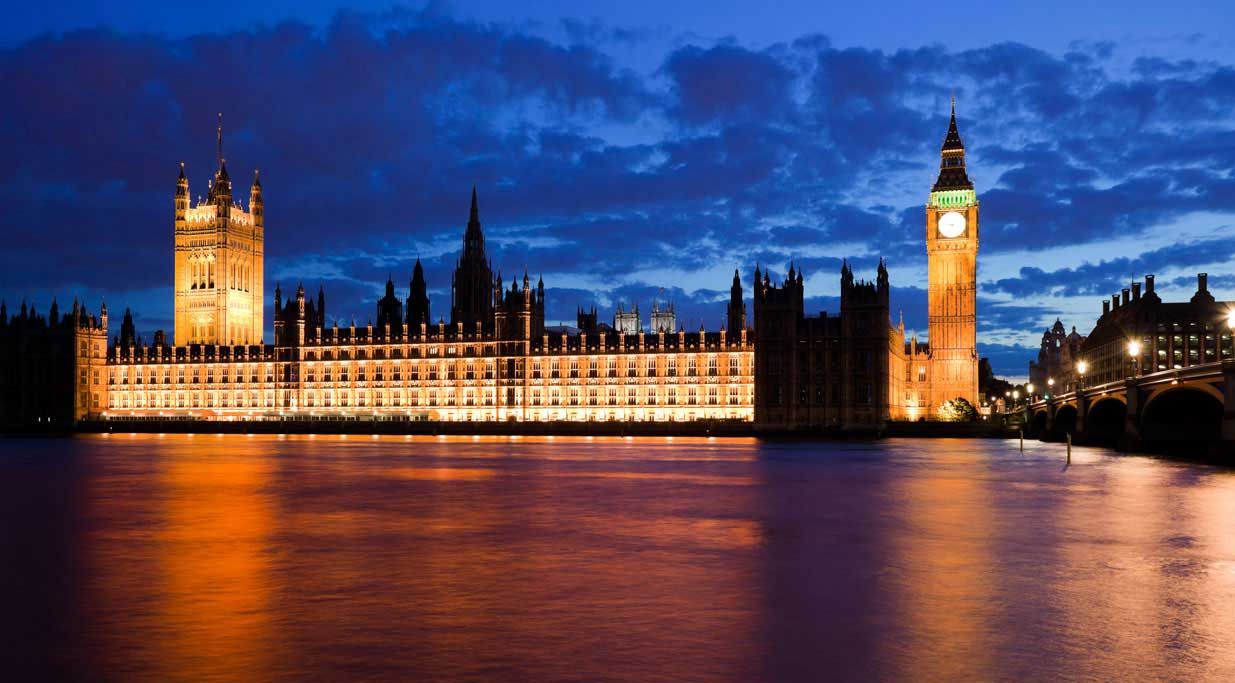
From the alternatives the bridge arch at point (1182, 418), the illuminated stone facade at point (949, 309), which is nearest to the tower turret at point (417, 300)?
the illuminated stone facade at point (949, 309)

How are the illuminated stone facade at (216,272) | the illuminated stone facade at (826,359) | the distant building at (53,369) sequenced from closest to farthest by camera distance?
the illuminated stone facade at (826,359) → the distant building at (53,369) → the illuminated stone facade at (216,272)

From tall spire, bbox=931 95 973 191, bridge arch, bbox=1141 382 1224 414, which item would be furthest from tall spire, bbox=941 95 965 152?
bridge arch, bbox=1141 382 1224 414

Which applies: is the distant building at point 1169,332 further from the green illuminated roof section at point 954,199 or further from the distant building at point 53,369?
the distant building at point 53,369

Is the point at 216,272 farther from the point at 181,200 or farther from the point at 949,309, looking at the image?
the point at 949,309

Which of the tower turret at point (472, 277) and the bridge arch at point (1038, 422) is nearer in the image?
the bridge arch at point (1038, 422)

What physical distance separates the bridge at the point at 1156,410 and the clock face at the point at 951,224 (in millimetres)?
39938

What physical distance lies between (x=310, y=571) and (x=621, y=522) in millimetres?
10070

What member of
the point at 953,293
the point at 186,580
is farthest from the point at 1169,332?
the point at 186,580

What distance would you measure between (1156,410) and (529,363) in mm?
77649

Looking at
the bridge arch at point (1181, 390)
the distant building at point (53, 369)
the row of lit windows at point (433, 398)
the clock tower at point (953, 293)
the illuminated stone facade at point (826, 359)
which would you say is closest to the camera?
the bridge arch at point (1181, 390)

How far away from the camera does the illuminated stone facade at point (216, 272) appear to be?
179 m

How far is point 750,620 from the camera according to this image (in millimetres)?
15828

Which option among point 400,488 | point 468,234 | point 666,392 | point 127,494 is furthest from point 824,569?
point 468,234

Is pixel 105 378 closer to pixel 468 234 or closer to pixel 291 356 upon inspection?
pixel 291 356
